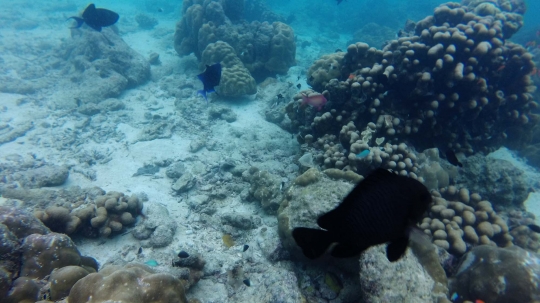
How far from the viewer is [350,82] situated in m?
6.15

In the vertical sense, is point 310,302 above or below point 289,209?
below

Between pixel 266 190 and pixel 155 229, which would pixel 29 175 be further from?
pixel 266 190

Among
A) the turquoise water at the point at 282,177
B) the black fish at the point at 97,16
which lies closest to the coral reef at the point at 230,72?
the turquoise water at the point at 282,177

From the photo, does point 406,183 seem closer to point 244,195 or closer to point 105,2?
point 244,195

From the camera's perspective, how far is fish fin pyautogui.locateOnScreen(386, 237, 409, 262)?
1.21 m

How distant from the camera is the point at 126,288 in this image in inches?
110

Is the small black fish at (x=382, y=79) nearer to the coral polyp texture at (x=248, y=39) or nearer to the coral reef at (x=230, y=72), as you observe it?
the coral reef at (x=230, y=72)

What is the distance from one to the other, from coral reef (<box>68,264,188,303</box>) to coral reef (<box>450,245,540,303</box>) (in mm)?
3904

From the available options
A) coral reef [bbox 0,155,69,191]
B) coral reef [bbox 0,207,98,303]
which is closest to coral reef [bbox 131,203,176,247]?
coral reef [bbox 0,207,98,303]

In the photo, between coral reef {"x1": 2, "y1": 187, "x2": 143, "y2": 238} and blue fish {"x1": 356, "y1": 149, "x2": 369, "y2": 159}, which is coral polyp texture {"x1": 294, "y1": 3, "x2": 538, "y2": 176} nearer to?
blue fish {"x1": 356, "y1": 149, "x2": 369, "y2": 159}

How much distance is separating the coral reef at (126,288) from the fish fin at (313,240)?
96.9 inches

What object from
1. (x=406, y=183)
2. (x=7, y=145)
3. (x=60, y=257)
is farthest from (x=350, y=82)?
(x=7, y=145)

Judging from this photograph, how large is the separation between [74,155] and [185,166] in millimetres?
3443

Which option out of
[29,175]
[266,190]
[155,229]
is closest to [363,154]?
[266,190]
